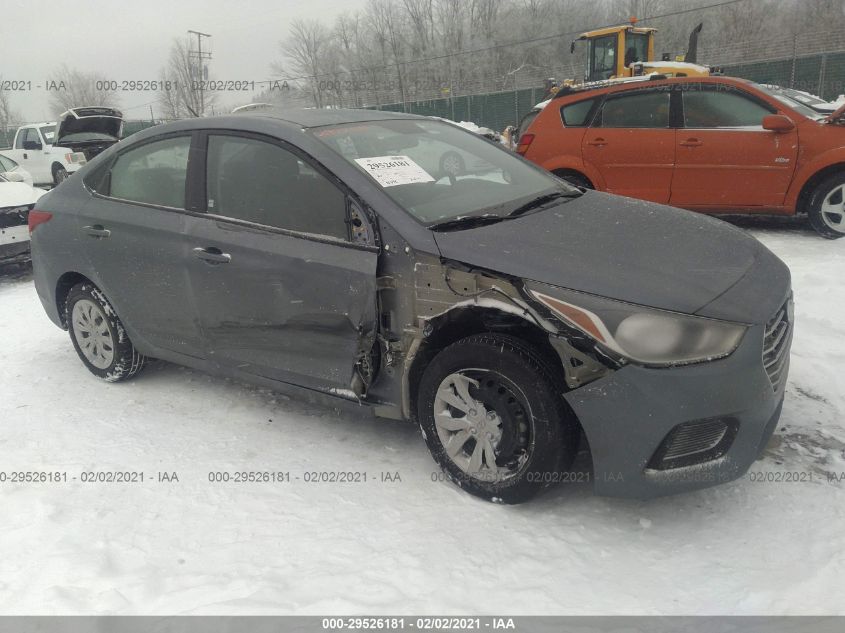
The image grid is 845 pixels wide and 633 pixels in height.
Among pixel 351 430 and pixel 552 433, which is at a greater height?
pixel 552 433

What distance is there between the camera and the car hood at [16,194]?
23.9 feet

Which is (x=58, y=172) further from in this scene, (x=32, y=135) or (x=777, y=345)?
(x=777, y=345)

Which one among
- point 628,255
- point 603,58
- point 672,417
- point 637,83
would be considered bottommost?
point 672,417

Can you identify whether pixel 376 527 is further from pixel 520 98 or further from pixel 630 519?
pixel 520 98

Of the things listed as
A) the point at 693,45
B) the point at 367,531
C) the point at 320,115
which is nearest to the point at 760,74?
the point at 693,45

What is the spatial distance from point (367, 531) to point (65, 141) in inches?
640

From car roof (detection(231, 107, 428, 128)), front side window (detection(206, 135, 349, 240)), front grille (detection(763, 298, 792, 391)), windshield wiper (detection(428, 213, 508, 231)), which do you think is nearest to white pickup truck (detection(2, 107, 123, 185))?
car roof (detection(231, 107, 428, 128))

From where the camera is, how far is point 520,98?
27734mm

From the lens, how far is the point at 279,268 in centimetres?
311

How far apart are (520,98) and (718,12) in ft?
97.9

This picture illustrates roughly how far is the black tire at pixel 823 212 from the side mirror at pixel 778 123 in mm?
612

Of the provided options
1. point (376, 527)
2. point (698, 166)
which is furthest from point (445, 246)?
point (698, 166)

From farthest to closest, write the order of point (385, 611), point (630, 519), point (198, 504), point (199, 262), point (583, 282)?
point (199, 262), point (198, 504), point (630, 519), point (583, 282), point (385, 611)

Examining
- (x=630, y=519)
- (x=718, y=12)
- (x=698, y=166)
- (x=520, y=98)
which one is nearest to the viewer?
(x=630, y=519)
